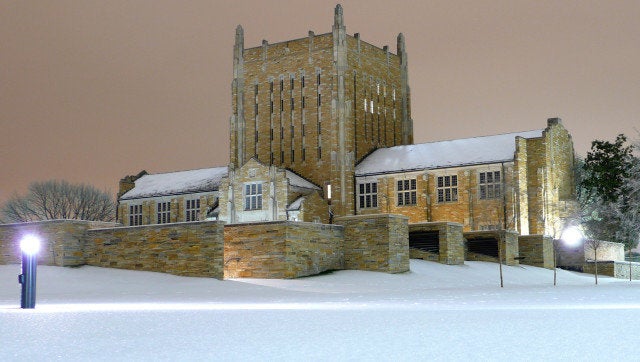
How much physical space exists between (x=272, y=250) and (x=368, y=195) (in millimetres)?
33889

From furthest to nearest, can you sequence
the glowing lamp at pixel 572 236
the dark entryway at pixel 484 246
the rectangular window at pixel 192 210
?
the rectangular window at pixel 192 210 → the glowing lamp at pixel 572 236 → the dark entryway at pixel 484 246

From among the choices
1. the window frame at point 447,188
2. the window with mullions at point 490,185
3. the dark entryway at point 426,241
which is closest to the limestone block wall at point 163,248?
the dark entryway at point 426,241

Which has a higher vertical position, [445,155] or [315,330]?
[445,155]

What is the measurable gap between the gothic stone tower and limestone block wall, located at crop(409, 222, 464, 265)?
906 inches

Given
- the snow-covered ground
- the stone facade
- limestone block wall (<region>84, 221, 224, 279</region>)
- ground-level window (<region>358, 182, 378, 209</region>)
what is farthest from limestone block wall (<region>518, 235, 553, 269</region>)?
the snow-covered ground

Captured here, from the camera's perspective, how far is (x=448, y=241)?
128ft

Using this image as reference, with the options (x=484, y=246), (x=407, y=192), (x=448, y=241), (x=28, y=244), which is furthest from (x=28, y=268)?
(x=407, y=192)

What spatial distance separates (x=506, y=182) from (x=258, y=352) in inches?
1931

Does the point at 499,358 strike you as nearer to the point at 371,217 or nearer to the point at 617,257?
the point at 371,217

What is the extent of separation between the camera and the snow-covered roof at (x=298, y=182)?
206ft

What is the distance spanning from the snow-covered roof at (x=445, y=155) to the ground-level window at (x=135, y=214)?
853 inches

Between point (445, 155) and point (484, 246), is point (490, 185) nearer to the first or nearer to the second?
point (445, 155)

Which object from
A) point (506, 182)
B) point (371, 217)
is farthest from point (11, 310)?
point (506, 182)

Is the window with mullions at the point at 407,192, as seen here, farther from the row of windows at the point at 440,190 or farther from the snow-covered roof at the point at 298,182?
the snow-covered roof at the point at 298,182
